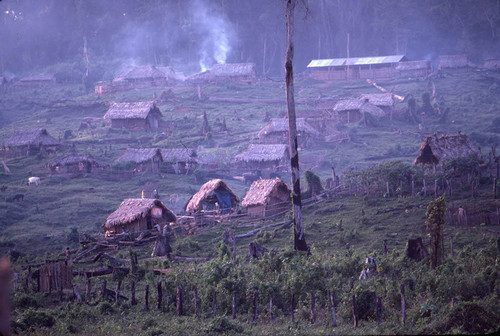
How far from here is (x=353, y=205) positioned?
941 inches

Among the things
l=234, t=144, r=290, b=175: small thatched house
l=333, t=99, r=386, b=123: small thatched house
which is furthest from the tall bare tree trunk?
l=333, t=99, r=386, b=123: small thatched house

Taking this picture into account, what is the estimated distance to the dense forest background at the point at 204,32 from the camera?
76.9 m

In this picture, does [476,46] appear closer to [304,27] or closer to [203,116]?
[304,27]

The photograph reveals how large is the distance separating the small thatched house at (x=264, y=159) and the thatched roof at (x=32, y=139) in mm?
15886

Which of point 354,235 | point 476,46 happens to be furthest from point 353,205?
point 476,46

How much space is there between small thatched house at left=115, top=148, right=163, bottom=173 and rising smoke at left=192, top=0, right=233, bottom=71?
4270cm

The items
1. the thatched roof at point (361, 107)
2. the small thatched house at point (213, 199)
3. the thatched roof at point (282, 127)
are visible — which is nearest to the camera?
the small thatched house at point (213, 199)

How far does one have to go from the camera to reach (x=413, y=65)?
202 ft

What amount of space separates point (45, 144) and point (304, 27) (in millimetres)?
50866

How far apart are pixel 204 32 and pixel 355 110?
136ft

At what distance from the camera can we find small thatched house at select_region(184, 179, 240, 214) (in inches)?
1027

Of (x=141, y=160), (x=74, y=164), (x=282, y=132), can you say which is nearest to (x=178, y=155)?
(x=141, y=160)

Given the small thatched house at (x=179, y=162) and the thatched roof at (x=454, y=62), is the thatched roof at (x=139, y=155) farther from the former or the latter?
the thatched roof at (x=454, y=62)

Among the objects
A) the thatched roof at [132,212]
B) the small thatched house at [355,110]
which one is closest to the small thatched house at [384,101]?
the small thatched house at [355,110]
